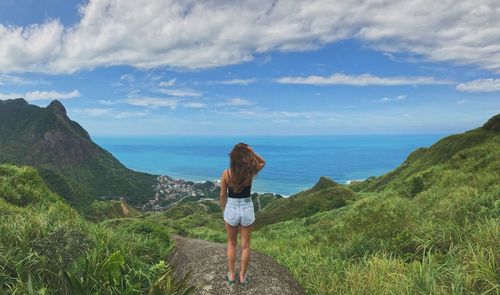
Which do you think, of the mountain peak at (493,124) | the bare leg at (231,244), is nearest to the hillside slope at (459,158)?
the mountain peak at (493,124)

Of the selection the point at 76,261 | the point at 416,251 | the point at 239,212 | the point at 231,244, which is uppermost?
the point at 239,212

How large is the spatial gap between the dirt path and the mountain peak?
36.5 meters

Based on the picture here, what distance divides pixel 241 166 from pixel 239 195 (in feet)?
2.24

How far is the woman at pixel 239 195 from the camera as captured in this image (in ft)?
26.5

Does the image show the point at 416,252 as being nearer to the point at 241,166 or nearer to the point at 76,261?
the point at 241,166

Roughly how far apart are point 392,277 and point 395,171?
166 feet

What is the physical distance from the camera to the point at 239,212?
8.34 m

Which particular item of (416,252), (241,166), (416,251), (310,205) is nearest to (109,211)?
(310,205)

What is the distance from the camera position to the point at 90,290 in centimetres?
766

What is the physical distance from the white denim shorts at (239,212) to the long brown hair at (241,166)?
347 millimetres

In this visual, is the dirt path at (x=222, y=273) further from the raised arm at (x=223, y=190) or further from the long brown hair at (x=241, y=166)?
the long brown hair at (x=241, y=166)

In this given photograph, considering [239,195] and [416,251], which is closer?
[239,195]

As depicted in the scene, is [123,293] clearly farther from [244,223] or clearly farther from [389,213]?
[389,213]

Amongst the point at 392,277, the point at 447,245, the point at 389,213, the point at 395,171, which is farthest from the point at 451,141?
the point at 392,277
